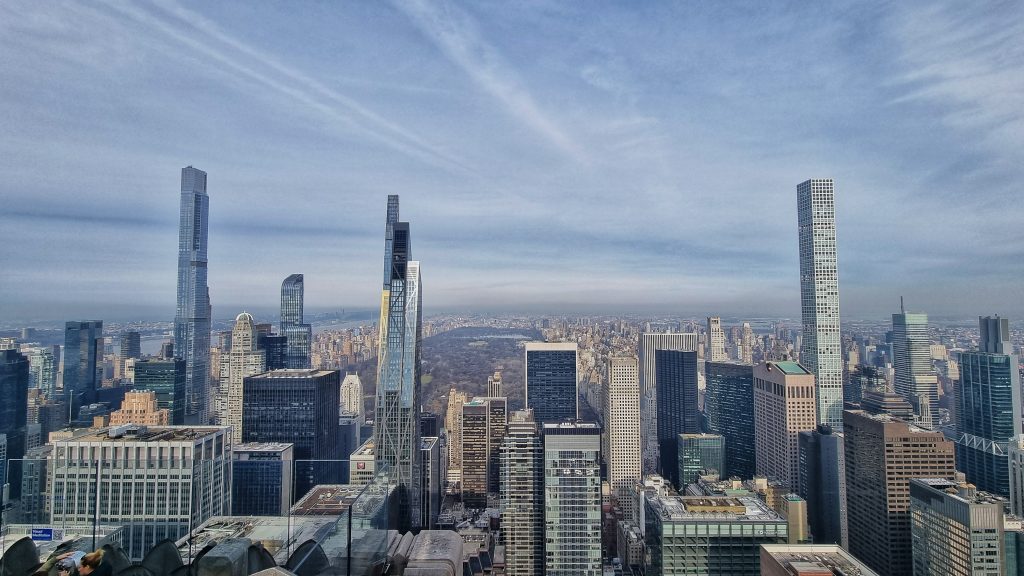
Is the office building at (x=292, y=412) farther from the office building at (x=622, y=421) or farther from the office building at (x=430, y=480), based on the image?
the office building at (x=622, y=421)

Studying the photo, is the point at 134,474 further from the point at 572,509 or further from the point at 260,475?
the point at 572,509

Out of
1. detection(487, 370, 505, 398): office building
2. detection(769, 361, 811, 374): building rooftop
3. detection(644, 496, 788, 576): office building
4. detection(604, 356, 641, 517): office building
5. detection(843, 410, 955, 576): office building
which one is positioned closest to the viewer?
→ detection(644, 496, 788, 576): office building

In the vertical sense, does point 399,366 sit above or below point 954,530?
above

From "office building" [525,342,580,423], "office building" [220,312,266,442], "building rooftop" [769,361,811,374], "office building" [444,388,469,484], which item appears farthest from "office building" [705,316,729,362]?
"office building" [220,312,266,442]

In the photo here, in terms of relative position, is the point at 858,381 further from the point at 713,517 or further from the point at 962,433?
the point at 713,517

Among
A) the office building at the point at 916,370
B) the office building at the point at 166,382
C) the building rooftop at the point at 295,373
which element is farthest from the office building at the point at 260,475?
the office building at the point at 916,370

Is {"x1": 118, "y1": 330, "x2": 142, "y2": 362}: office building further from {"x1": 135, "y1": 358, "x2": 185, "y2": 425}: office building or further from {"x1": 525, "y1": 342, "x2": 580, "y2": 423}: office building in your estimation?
{"x1": 525, "y1": 342, "x2": 580, "y2": 423}: office building

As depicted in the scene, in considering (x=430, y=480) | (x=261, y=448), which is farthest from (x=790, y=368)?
(x=261, y=448)
